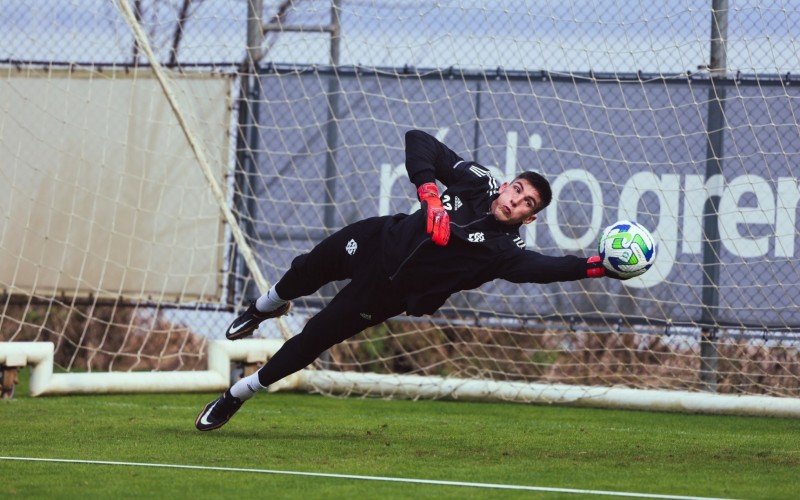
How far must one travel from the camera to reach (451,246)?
711 cm

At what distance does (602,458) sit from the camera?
669 centimetres

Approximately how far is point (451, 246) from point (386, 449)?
118cm

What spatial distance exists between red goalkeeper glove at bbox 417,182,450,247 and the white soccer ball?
2.70 feet

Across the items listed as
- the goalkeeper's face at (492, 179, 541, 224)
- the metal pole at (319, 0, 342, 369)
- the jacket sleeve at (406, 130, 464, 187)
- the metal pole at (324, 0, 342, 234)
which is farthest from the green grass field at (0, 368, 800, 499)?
the metal pole at (324, 0, 342, 234)

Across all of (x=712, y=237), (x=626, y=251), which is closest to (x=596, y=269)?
(x=626, y=251)

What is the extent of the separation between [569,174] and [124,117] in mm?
4208

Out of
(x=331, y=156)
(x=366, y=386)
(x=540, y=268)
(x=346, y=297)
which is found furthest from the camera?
(x=331, y=156)

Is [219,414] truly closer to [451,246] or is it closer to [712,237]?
[451,246]

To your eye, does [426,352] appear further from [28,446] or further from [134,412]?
[28,446]

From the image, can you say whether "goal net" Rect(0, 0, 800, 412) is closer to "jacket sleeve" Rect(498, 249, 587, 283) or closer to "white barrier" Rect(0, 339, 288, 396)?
"white barrier" Rect(0, 339, 288, 396)

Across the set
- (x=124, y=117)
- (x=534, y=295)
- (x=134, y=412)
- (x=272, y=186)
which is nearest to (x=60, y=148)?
(x=124, y=117)

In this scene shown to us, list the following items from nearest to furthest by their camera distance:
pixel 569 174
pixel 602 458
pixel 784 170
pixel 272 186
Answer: pixel 602 458 → pixel 784 170 → pixel 569 174 → pixel 272 186

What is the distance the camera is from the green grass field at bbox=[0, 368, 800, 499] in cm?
548

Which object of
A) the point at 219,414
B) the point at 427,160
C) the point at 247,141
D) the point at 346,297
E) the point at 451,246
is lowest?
the point at 219,414
